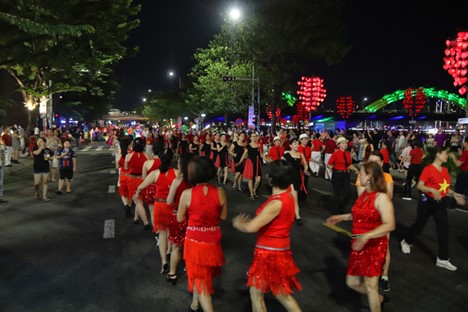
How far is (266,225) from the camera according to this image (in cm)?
355

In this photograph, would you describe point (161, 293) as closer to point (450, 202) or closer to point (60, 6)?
point (450, 202)

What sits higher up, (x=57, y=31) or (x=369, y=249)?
(x=57, y=31)

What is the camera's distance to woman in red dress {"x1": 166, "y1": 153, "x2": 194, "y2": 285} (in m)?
4.81

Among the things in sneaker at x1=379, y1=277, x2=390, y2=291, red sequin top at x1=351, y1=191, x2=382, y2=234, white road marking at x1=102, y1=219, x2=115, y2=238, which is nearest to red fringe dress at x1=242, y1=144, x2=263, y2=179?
white road marking at x1=102, y1=219, x2=115, y2=238

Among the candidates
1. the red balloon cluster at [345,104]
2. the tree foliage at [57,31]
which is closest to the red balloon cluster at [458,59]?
the tree foliage at [57,31]

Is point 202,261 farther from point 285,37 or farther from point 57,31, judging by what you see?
point 285,37

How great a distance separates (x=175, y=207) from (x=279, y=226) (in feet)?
6.40

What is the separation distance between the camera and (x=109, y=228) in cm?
800

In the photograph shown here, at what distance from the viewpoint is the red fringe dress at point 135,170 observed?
7.74 meters

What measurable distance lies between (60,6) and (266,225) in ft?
38.0

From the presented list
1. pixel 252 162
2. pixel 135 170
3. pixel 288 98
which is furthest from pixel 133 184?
pixel 288 98

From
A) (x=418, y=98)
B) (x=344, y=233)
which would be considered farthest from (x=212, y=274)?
(x=418, y=98)

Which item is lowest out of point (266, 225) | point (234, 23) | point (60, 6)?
point (266, 225)

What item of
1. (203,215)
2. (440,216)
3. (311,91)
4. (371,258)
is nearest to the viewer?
(203,215)
